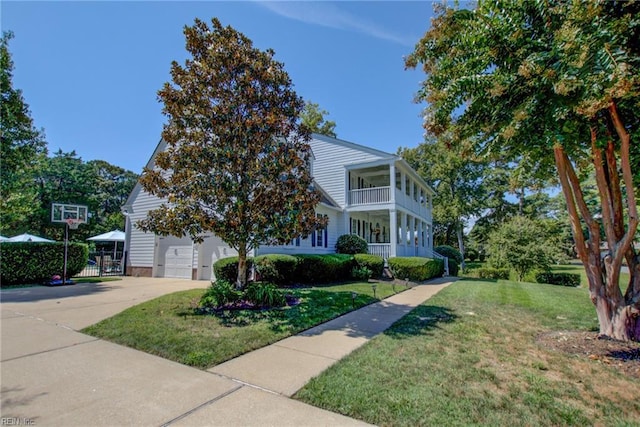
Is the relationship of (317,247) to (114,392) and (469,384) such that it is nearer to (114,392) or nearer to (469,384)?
(469,384)

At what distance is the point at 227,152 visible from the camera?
7129 mm

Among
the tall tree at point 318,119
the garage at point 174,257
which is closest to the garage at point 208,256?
the garage at point 174,257

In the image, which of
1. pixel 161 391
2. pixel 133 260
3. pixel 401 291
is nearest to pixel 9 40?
pixel 133 260

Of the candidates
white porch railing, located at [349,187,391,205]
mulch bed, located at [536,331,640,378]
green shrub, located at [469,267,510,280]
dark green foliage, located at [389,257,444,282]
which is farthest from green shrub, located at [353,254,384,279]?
green shrub, located at [469,267,510,280]

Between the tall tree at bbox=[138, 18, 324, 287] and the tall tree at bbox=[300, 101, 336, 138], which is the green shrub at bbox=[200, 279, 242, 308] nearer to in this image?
the tall tree at bbox=[138, 18, 324, 287]

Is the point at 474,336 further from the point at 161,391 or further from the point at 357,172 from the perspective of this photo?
the point at 357,172

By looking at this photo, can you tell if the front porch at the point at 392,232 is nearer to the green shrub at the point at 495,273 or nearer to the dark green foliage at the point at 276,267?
the green shrub at the point at 495,273

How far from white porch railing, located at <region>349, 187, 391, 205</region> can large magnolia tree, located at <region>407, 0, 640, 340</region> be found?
10.6m

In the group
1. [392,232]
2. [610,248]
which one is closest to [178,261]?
[392,232]

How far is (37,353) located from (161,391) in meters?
2.65

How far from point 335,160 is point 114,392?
16383mm

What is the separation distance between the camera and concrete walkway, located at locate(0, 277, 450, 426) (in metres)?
2.80

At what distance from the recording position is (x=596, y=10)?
386 centimetres

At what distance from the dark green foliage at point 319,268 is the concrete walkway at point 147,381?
20.5ft
